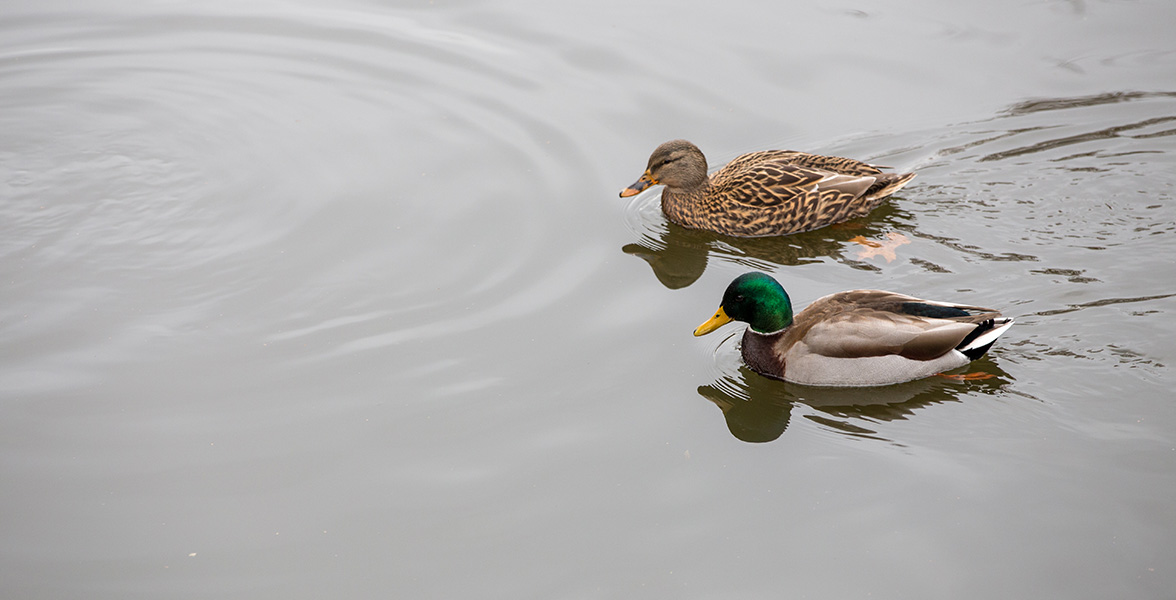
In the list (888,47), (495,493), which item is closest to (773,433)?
(495,493)

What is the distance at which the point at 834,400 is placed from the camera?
18.1 feet

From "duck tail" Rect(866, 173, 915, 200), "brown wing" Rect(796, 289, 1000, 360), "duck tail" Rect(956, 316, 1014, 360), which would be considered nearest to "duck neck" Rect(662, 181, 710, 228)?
"duck tail" Rect(866, 173, 915, 200)

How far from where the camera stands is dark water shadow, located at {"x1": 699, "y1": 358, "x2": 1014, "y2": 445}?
535 cm

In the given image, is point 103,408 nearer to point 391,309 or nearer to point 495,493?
point 391,309

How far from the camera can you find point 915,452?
504 cm

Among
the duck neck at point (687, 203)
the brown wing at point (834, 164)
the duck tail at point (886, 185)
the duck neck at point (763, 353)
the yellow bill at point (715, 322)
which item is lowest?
the duck neck at point (763, 353)

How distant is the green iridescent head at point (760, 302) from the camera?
5691 mm

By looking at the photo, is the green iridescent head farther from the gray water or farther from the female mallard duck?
the female mallard duck

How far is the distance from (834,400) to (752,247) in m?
1.77

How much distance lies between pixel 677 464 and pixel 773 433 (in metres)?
0.63

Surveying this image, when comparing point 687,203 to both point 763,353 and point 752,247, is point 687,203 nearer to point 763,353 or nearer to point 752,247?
point 752,247

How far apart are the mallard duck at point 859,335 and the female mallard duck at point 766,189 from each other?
136cm

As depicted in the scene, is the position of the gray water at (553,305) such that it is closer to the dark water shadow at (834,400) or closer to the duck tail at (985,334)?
the dark water shadow at (834,400)

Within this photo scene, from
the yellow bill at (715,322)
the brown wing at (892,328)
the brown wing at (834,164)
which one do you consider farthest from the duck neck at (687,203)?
the brown wing at (892,328)
